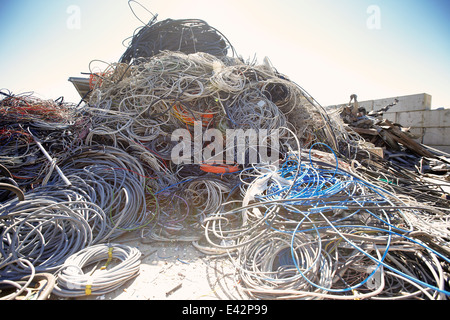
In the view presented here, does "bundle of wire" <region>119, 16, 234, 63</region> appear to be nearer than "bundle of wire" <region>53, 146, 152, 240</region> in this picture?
No

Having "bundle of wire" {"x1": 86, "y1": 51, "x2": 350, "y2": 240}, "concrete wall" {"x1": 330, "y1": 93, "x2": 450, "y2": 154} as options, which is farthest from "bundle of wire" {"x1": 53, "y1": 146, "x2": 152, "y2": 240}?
"concrete wall" {"x1": 330, "y1": 93, "x2": 450, "y2": 154}

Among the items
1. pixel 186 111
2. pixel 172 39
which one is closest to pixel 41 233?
pixel 186 111

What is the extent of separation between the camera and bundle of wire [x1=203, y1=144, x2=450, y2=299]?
140cm

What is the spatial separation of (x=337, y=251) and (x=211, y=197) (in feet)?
4.94

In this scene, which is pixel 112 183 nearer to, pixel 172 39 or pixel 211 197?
pixel 211 197

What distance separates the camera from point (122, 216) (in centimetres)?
220

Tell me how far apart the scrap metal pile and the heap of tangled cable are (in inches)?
0.6

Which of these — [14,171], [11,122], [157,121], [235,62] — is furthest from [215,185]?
[11,122]

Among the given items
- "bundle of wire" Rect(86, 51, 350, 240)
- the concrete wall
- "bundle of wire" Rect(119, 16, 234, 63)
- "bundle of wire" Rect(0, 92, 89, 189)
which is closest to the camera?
"bundle of wire" Rect(0, 92, 89, 189)

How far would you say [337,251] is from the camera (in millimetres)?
1632

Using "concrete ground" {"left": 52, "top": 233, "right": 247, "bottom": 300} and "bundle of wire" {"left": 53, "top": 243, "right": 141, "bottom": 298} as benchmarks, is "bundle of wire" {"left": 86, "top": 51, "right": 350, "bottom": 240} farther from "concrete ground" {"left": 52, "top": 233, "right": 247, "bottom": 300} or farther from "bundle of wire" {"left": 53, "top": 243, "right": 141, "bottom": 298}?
"bundle of wire" {"left": 53, "top": 243, "right": 141, "bottom": 298}

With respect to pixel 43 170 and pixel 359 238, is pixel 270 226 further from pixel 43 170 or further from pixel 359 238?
pixel 43 170

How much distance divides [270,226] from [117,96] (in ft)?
11.3

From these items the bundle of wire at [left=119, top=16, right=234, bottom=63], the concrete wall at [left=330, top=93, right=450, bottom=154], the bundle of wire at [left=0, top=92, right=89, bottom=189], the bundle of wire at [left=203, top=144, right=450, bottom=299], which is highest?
the bundle of wire at [left=119, top=16, right=234, bottom=63]
